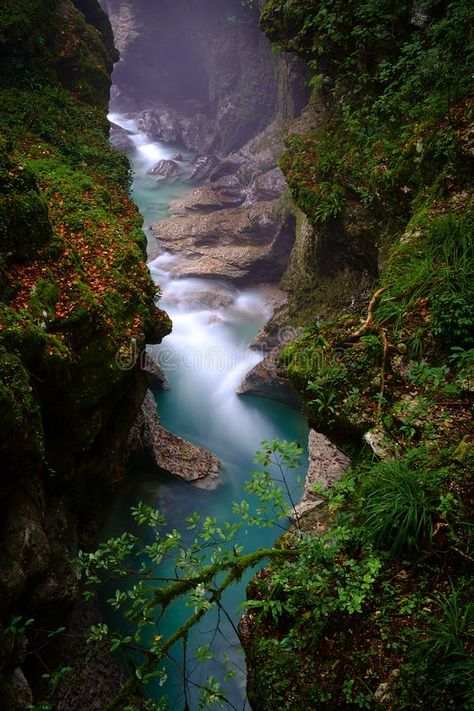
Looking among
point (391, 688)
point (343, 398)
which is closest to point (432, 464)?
point (343, 398)

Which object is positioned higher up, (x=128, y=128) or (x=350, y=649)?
(x=128, y=128)

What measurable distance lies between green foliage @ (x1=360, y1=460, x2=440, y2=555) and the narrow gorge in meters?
0.02

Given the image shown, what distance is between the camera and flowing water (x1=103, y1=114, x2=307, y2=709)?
7375 mm

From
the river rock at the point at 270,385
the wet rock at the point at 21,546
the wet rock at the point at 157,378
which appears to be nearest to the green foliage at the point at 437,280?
the wet rock at the point at 21,546

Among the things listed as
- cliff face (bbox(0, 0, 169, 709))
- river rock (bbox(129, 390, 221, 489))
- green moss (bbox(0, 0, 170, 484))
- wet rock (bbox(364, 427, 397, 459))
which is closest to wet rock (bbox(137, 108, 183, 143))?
green moss (bbox(0, 0, 170, 484))

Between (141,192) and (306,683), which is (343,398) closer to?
(306,683)

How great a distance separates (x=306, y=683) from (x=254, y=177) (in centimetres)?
2211

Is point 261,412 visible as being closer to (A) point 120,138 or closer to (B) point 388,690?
(B) point 388,690

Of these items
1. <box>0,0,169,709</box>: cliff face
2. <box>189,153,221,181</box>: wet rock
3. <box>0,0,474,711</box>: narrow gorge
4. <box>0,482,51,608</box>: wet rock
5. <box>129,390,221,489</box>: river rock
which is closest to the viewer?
<box>0,0,474,711</box>: narrow gorge

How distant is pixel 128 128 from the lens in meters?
30.2

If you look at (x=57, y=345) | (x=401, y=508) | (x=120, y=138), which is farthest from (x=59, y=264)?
(x=120, y=138)

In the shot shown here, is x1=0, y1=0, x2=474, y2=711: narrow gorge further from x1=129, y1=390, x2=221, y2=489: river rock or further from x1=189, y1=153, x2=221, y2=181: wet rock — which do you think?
x1=189, y1=153, x2=221, y2=181: wet rock

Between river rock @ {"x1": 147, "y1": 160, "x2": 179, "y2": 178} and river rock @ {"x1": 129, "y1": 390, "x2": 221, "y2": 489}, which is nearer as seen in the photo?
river rock @ {"x1": 129, "y1": 390, "x2": 221, "y2": 489}

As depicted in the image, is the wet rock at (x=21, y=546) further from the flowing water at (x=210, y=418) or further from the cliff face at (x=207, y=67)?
the cliff face at (x=207, y=67)
